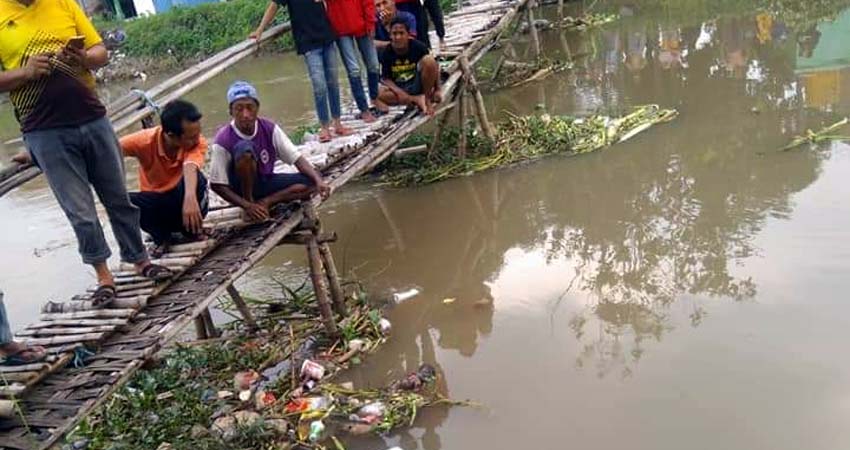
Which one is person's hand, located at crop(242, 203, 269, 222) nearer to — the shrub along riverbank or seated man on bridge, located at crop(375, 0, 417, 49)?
seated man on bridge, located at crop(375, 0, 417, 49)

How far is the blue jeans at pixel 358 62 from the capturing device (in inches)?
237

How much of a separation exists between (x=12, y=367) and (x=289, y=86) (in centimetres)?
1045

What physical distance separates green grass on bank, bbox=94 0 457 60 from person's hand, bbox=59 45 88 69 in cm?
1593

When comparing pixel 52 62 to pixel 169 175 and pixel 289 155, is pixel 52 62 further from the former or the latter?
pixel 289 155

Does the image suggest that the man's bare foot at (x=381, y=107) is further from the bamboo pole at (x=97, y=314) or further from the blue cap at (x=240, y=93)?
the bamboo pole at (x=97, y=314)

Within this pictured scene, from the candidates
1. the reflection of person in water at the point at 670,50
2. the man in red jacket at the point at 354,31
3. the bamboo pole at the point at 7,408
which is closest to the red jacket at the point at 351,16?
the man in red jacket at the point at 354,31

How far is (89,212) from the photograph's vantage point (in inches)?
139

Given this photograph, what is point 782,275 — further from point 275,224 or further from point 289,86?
point 289,86

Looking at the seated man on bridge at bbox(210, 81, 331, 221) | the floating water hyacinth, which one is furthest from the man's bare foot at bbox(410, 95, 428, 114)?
the floating water hyacinth

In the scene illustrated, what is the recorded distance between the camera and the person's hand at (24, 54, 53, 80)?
312 cm

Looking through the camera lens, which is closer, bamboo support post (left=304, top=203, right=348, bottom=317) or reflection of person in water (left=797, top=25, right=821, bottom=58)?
bamboo support post (left=304, top=203, right=348, bottom=317)

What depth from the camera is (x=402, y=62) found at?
20.9ft

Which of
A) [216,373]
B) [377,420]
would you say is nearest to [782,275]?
[377,420]

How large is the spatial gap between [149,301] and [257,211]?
2.83 ft
